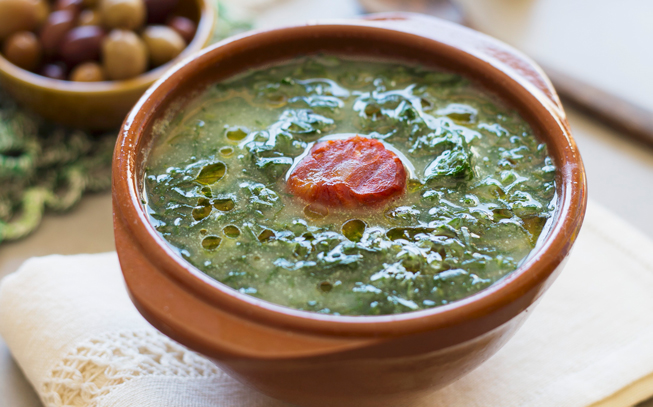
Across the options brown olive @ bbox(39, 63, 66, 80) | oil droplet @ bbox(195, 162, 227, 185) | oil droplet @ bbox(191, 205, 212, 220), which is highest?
oil droplet @ bbox(195, 162, 227, 185)

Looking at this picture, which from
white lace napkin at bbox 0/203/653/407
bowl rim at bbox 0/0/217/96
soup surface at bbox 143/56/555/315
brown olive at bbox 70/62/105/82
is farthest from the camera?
brown olive at bbox 70/62/105/82

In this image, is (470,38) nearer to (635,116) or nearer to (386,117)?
(386,117)

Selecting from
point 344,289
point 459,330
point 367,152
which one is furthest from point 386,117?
point 459,330

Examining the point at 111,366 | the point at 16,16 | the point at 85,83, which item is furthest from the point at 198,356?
the point at 16,16

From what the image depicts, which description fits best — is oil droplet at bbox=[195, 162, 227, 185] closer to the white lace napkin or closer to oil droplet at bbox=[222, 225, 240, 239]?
oil droplet at bbox=[222, 225, 240, 239]

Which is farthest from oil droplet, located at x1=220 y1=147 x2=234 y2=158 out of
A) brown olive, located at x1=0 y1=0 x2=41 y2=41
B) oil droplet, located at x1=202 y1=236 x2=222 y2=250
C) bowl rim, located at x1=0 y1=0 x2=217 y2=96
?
brown olive, located at x1=0 y1=0 x2=41 y2=41

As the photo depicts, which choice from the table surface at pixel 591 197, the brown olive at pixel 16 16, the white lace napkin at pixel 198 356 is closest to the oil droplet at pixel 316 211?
the white lace napkin at pixel 198 356

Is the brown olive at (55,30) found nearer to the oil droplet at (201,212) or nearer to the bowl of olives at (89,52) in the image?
the bowl of olives at (89,52)
